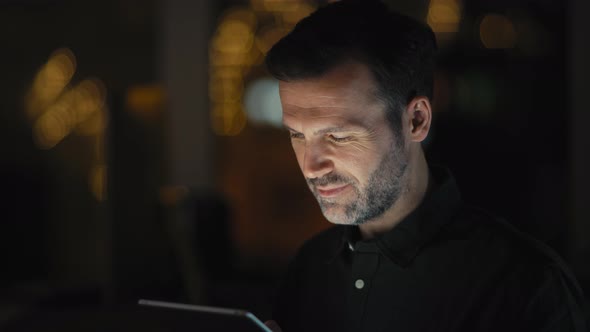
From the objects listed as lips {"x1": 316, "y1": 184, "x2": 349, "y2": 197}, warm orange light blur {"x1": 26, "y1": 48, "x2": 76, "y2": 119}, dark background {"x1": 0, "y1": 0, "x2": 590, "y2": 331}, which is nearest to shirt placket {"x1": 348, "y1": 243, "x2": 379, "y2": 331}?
lips {"x1": 316, "y1": 184, "x2": 349, "y2": 197}

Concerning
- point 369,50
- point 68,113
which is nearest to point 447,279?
point 369,50

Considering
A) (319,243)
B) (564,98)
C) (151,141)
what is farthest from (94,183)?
(319,243)

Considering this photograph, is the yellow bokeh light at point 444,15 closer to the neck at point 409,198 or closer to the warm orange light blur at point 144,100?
the warm orange light blur at point 144,100

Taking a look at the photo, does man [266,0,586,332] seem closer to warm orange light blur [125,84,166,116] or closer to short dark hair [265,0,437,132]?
short dark hair [265,0,437,132]

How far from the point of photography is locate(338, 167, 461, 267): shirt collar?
135 centimetres

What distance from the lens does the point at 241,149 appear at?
571 centimetres

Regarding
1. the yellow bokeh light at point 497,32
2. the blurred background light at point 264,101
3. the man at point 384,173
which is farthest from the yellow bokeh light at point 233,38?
the man at point 384,173

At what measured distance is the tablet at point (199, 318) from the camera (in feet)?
3.61

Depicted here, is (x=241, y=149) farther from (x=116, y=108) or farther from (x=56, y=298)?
(x=116, y=108)

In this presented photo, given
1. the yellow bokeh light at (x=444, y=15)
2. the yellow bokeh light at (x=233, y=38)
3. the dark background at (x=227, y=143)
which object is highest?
the yellow bokeh light at (x=444, y=15)

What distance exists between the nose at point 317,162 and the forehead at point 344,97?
60 millimetres

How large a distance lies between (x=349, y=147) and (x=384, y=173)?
9 centimetres

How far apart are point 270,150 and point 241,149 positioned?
0.24 metres

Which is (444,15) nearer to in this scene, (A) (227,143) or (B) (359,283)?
(A) (227,143)
